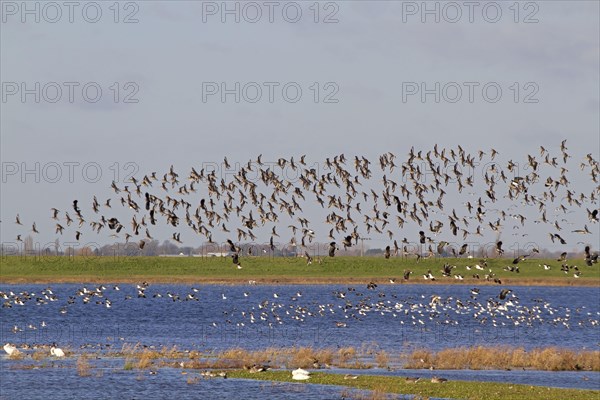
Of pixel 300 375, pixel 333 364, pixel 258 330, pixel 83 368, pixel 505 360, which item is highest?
pixel 83 368

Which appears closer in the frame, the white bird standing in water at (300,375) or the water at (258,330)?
the white bird standing in water at (300,375)

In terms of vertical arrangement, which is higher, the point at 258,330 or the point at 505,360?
the point at 505,360

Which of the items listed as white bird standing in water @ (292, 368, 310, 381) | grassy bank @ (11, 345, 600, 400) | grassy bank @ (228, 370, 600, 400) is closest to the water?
grassy bank @ (11, 345, 600, 400)

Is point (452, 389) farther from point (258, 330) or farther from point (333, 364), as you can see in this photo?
point (258, 330)

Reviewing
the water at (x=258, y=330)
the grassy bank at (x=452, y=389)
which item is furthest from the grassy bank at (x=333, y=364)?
the water at (x=258, y=330)

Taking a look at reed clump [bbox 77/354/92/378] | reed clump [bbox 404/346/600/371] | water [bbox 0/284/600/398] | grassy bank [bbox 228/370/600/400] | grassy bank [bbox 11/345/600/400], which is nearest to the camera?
grassy bank [bbox 228/370/600/400]

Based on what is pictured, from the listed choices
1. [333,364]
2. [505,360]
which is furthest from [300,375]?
[505,360]

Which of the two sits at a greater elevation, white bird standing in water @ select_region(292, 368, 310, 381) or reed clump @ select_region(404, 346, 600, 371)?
white bird standing in water @ select_region(292, 368, 310, 381)

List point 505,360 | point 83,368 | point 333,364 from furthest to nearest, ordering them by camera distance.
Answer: point 505,360, point 333,364, point 83,368

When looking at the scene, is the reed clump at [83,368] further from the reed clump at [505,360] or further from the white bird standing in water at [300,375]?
the reed clump at [505,360]

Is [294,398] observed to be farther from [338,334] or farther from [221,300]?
[221,300]

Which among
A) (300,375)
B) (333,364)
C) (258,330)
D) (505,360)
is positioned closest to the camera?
(300,375)

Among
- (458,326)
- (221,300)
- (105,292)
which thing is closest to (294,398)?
(458,326)

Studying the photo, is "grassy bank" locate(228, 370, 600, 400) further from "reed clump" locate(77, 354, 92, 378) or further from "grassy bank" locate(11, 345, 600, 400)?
"reed clump" locate(77, 354, 92, 378)
